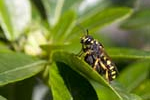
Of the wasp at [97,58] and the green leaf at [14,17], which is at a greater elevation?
the green leaf at [14,17]

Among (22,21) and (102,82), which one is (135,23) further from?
(102,82)

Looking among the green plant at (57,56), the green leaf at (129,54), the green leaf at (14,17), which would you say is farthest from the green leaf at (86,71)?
the green leaf at (14,17)

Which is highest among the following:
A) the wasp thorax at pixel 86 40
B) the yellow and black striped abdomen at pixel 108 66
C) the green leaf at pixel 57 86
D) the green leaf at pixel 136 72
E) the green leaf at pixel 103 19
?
the green leaf at pixel 103 19

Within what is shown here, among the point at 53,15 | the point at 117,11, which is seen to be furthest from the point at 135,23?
the point at 53,15

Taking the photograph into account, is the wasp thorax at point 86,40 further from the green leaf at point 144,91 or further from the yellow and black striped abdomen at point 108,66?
the green leaf at point 144,91


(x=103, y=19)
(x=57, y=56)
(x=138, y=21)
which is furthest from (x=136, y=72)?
(x=57, y=56)

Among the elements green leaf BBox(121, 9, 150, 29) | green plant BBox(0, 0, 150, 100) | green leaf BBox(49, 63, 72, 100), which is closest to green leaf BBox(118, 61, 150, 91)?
green plant BBox(0, 0, 150, 100)

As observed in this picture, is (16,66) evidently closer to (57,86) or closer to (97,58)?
(57,86)

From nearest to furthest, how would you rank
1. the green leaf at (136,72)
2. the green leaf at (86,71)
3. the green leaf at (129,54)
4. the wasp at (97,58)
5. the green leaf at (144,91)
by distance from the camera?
1. the green leaf at (86,71)
2. the green leaf at (129,54)
3. the green leaf at (144,91)
4. the wasp at (97,58)
5. the green leaf at (136,72)
